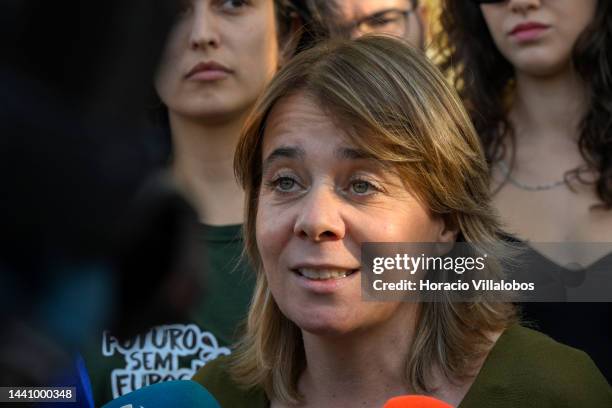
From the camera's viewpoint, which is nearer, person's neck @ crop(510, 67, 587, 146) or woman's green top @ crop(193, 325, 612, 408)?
woman's green top @ crop(193, 325, 612, 408)

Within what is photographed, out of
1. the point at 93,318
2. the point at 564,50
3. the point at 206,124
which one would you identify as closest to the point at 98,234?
the point at 93,318

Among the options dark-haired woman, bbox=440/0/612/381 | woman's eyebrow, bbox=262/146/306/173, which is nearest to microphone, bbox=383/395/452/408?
woman's eyebrow, bbox=262/146/306/173

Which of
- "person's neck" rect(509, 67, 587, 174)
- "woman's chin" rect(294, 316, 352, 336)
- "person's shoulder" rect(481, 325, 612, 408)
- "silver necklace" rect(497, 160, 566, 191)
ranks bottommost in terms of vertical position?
"person's shoulder" rect(481, 325, 612, 408)

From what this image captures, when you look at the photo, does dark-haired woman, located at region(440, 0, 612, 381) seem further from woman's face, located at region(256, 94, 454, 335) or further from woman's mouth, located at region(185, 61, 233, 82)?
woman's mouth, located at region(185, 61, 233, 82)

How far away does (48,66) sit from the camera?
21.3 inches

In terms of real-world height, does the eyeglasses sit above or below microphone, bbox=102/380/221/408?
above

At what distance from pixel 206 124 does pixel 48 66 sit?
1.80 metres

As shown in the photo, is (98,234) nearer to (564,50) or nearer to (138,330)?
(138,330)

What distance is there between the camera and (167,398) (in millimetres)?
1532

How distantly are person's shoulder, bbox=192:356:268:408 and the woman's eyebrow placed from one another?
1.41 ft

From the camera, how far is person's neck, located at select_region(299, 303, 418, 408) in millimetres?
1782

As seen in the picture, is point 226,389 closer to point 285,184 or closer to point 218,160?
point 285,184

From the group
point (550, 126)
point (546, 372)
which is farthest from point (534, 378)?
point (550, 126)

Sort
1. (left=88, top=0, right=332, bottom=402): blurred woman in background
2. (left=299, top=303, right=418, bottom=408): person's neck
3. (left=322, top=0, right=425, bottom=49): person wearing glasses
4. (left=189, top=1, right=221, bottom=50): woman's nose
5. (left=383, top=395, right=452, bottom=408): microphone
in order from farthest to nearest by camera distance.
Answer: (left=322, top=0, right=425, bottom=49): person wearing glasses
(left=189, top=1, right=221, bottom=50): woman's nose
(left=88, top=0, right=332, bottom=402): blurred woman in background
(left=299, top=303, right=418, bottom=408): person's neck
(left=383, top=395, right=452, bottom=408): microphone
